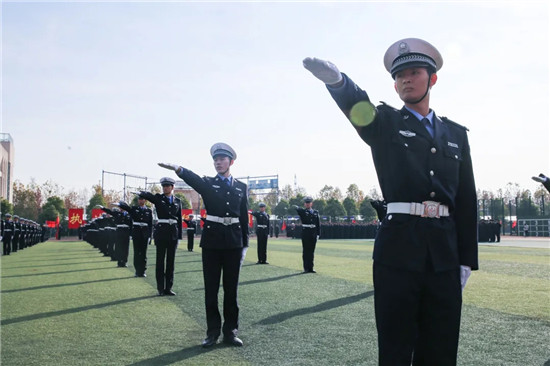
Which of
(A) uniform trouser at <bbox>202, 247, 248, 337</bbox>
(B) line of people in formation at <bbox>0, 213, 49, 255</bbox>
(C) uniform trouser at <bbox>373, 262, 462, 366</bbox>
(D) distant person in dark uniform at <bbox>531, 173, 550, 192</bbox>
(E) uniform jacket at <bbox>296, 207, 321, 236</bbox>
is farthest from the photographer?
(B) line of people in formation at <bbox>0, 213, 49, 255</bbox>

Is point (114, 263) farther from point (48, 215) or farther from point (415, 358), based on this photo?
point (48, 215)

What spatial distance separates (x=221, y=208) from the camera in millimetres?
6801

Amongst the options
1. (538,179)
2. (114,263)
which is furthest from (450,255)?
(114,263)

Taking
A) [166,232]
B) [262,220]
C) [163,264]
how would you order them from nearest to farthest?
[163,264] → [166,232] → [262,220]

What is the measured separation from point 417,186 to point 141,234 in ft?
39.9

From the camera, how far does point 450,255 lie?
304cm

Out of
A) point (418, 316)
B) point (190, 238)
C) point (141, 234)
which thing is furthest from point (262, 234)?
point (418, 316)

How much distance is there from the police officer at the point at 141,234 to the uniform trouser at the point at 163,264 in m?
3.22

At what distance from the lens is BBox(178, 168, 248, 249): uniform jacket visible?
6625 mm

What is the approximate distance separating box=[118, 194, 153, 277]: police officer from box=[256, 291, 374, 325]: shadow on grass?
6.43 meters

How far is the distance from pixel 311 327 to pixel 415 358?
4035 millimetres

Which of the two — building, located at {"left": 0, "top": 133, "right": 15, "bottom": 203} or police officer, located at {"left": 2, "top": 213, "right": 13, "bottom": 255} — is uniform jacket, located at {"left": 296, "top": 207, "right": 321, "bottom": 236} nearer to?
police officer, located at {"left": 2, "top": 213, "right": 13, "bottom": 255}

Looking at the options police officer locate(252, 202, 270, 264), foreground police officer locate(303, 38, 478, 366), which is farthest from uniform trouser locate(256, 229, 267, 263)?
foreground police officer locate(303, 38, 478, 366)

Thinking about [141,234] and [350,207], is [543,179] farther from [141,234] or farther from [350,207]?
[350,207]
